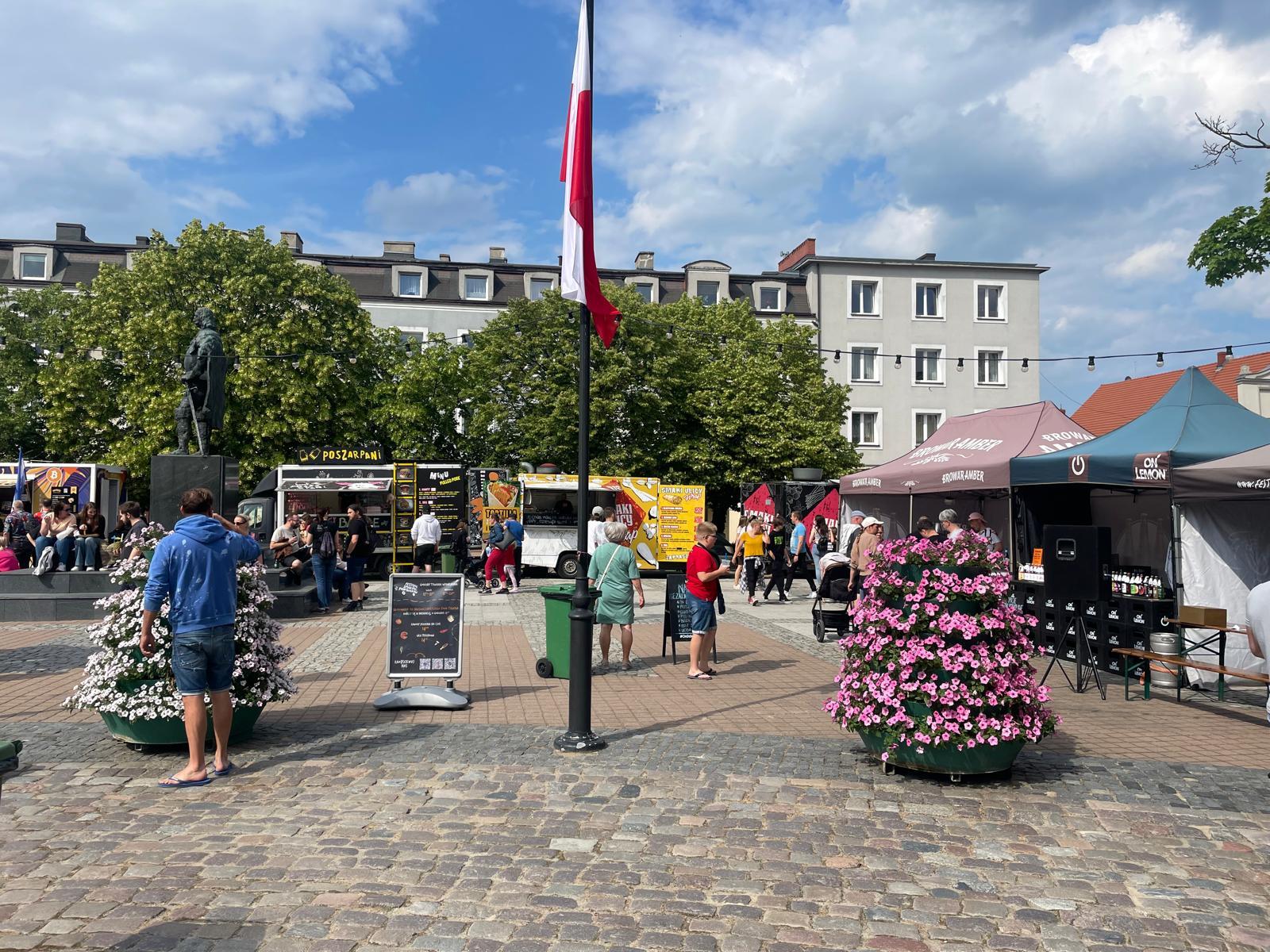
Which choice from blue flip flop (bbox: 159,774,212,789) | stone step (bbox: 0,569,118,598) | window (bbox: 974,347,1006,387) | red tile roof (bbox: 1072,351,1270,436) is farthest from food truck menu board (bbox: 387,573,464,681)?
window (bbox: 974,347,1006,387)

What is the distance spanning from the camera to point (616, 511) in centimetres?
2831

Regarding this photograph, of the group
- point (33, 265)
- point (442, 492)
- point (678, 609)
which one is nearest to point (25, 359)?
point (33, 265)

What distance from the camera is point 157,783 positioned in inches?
260

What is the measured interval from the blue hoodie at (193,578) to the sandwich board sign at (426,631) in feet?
8.81

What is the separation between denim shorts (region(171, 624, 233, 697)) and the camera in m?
6.61

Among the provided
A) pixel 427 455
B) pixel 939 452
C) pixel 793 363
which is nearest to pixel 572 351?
pixel 427 455

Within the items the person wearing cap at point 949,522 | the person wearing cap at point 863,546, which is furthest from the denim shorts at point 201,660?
the person wearing cap at point 863,546

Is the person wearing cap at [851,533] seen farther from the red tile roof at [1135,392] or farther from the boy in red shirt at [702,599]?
the red tile roof at [1135,392]

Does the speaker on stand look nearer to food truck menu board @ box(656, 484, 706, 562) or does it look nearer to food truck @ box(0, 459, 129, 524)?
food truck menu board @ box(656, 484, 706, 562)

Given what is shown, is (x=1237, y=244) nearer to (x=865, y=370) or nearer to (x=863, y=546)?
(x=863, y=546)

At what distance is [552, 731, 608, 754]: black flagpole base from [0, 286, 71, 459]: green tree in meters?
38.8

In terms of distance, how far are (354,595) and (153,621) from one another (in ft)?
39.3

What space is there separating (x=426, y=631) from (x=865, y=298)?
4766 cm

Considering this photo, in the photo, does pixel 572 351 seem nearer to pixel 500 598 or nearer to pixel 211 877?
pixel 500 598
